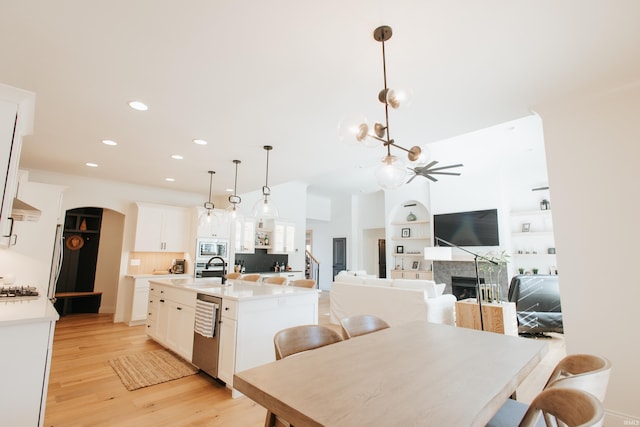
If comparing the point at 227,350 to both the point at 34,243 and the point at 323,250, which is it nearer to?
the point at 34,243

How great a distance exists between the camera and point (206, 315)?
3.08 meters

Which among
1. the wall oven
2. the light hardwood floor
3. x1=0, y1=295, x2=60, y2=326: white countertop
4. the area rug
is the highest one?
the wall oven

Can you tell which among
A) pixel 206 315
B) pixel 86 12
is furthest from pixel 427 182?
pixel 86 12

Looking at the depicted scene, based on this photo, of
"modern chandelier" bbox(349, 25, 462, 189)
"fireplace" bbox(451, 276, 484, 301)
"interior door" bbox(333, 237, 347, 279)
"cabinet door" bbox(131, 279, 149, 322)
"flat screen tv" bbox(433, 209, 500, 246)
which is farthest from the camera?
"interior door" bbox(333, 237, 347, 279)

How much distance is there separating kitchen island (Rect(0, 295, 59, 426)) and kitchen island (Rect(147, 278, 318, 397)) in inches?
51.8

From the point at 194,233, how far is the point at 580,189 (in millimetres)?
6247

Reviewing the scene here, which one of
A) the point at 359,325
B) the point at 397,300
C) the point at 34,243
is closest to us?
the point at 359,325

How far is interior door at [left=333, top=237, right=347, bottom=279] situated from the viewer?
10.9 metres

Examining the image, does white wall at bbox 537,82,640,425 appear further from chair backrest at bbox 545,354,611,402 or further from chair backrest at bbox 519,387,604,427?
chair backrest at bbox 519,387,604,427

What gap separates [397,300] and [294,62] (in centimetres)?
377

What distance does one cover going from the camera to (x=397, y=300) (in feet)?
15.3

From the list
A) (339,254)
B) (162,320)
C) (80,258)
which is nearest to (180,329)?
(162,320)

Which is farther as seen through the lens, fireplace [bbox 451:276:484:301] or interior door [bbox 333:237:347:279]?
interior door [bbox 333:237:347:279]

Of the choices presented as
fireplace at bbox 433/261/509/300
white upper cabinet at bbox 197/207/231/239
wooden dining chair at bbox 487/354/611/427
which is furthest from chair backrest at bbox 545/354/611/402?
fireplace at bbox 433/261/509/300
